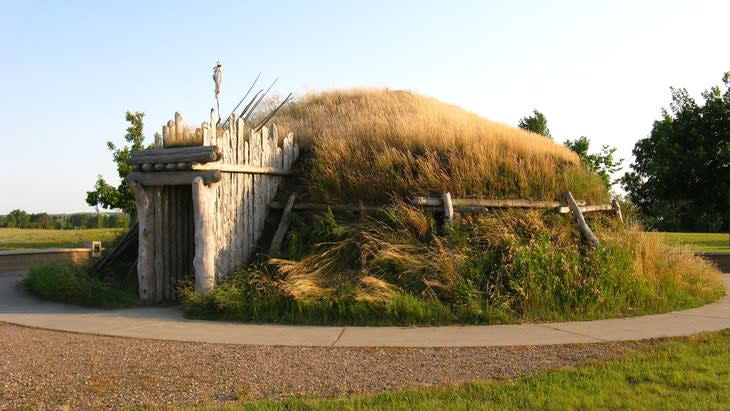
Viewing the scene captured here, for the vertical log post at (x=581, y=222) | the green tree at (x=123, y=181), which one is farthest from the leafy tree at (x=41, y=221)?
the vertical log post at (x=581, y=222)

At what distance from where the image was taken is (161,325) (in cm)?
938

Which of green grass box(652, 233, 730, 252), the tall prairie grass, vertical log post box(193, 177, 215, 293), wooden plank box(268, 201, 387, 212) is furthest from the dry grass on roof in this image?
green grass box(652, 233, 730, 252)

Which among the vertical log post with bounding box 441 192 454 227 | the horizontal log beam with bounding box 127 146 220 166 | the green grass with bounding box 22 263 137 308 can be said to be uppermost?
the horizontal log beam with bounding box 127 146 220 166

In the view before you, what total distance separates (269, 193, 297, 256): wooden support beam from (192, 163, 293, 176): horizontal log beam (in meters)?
0.66

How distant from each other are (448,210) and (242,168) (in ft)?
11.9

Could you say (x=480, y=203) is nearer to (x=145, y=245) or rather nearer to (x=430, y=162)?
(x=430, y=162)

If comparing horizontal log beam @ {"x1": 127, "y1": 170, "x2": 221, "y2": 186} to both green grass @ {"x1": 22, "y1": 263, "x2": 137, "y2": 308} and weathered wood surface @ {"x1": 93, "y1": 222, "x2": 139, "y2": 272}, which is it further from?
weathered wood surface @ {"x1": 93, "y1": 222, "x2": 139, "y2": 272}

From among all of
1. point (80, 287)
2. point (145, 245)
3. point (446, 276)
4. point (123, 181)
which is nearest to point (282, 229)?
point (145, 245)

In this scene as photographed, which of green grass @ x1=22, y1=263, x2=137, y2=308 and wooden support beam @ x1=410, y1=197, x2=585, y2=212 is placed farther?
green grass @ x1=22, y1=263, x2=137, y2=308

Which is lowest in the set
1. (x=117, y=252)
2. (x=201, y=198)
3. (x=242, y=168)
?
(x=117, y=252)

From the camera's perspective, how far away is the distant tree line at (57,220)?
5131 centimetres

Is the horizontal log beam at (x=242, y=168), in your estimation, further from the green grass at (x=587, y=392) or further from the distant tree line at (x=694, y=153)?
the distant tree line at (x=694, y=153)

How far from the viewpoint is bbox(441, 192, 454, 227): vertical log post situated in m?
11.1

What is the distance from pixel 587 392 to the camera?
5566 mm
